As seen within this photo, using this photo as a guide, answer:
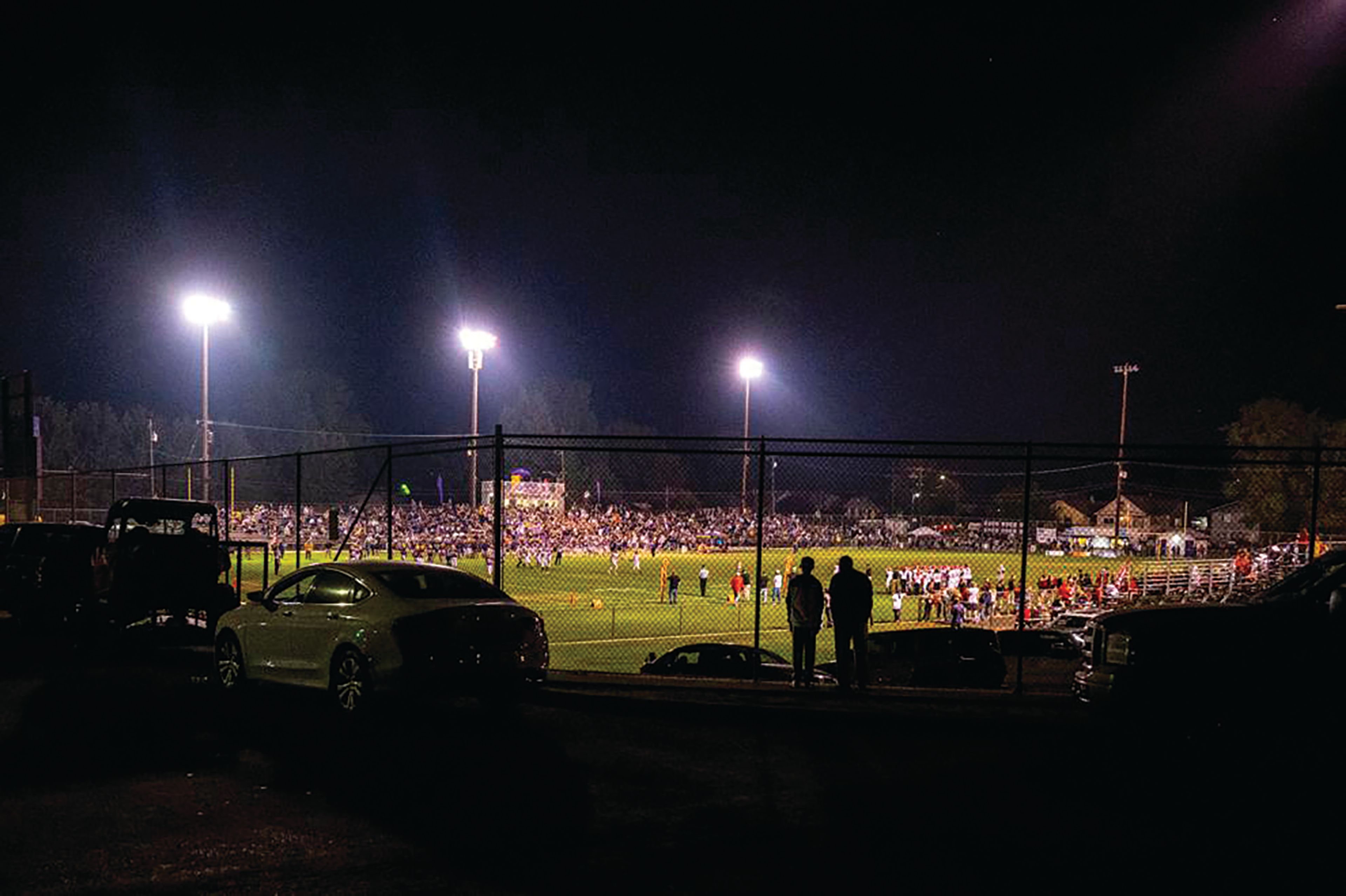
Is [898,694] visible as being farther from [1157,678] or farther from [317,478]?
[317,478]

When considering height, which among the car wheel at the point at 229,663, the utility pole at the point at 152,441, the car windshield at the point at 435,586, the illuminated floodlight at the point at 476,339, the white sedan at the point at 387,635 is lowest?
the utility pole at the point at 152,441

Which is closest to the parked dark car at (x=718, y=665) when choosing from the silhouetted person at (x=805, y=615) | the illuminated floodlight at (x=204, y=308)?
the silhouetted person at (x=805, y=615)

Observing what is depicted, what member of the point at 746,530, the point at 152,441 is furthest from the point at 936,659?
the point at 152,441

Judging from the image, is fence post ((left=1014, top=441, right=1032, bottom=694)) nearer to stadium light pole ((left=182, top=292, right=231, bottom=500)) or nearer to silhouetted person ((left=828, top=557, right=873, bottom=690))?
silhouetted person ((left=828, top=557, right=873, bottom=690))

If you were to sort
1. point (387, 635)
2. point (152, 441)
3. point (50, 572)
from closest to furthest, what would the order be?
point (387, 635), point (50, 572), point (152, 441)

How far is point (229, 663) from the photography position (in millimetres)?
10641

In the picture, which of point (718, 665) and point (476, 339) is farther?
point (476, 339)

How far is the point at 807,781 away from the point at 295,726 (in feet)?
15.8

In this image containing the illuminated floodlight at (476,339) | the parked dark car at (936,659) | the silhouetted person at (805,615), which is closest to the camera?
the silhouetted person at (805,615)

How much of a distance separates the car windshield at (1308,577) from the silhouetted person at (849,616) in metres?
3.98

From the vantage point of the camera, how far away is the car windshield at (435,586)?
9312mm

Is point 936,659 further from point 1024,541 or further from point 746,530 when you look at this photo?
point 746,530

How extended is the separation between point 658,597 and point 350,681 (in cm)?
2843

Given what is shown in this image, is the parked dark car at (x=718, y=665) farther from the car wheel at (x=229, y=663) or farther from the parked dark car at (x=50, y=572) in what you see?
the parked dark car at (x=50, y=572)
